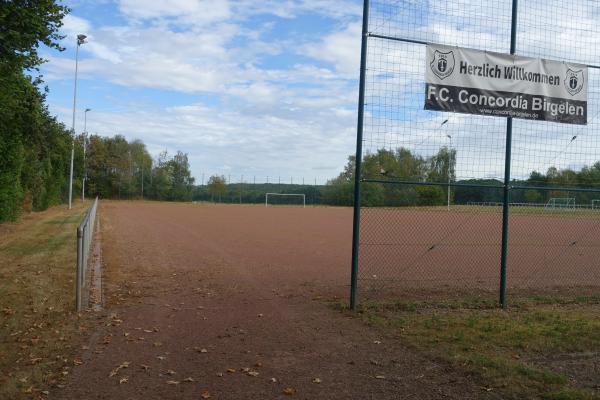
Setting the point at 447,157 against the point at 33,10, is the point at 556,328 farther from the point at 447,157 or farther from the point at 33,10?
the point at 33,10

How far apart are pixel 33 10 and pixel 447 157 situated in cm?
1010

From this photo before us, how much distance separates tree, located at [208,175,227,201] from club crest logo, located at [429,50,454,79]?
91.1 metres

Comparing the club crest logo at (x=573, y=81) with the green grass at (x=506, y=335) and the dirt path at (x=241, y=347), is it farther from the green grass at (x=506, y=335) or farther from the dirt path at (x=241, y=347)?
the dirt path at (x=241, y=347)

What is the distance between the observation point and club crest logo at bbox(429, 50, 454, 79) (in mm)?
8617

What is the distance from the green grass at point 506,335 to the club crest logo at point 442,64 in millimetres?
3687

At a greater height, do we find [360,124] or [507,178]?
[360,124]

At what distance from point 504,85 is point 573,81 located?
1.43m

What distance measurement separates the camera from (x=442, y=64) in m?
8.68

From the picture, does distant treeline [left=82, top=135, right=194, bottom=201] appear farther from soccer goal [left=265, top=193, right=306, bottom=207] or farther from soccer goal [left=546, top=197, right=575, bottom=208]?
soccer goal [left=546, top=197, right=575, bottom=208]

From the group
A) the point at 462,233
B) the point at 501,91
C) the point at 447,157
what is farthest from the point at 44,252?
the point at 462,233

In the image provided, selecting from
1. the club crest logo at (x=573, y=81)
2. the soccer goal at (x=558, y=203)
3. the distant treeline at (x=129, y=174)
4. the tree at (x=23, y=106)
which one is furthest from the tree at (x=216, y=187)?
the club crest logo at (x=573, y=81)

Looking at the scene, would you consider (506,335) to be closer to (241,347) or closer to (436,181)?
(436,181)

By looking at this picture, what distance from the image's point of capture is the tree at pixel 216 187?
99.7m

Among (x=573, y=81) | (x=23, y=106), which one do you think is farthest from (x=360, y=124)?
(x=23, y=106)
